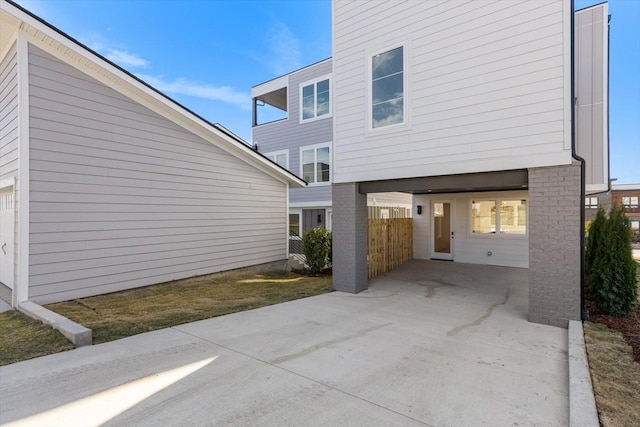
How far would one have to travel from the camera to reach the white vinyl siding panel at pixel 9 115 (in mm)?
6266

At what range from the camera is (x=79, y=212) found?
267 inches

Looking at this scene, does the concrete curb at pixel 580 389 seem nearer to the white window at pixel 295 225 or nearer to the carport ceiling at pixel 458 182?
the carport ceiling at pixel 458 182

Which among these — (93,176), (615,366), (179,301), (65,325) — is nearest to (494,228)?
(615,366)

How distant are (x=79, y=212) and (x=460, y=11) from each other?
28.0 ft

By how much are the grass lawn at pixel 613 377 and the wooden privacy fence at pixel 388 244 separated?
5.71 m

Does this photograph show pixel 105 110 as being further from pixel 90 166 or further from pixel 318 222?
pixel 318 222

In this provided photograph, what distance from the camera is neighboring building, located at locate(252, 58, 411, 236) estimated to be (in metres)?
14.7

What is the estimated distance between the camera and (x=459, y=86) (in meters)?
6.31

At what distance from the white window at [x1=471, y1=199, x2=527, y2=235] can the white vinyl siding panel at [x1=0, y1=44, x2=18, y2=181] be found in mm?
13374

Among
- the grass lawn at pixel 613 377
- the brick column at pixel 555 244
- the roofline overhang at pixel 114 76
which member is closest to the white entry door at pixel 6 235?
the roofline overhang at pixel 114 76

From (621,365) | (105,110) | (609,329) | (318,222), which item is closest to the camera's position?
(621,365)

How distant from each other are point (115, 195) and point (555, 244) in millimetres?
8711

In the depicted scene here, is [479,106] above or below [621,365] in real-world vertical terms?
above

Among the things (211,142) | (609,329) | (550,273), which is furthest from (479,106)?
(211,142)
